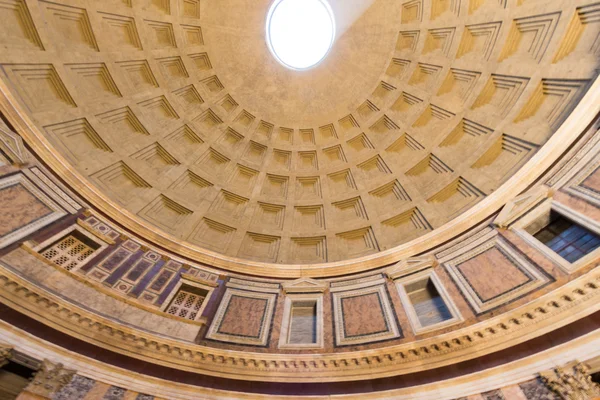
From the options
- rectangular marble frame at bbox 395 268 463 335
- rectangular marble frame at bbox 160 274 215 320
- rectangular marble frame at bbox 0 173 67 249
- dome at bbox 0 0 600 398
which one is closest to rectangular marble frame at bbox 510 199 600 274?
dome at bbox 0 0 600 398

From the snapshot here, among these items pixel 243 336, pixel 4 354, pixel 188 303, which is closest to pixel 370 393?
A: pixel 243 336

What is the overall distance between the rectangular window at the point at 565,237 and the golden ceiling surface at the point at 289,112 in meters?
2.14

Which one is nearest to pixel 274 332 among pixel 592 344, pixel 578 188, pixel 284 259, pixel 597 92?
pixel 284 259

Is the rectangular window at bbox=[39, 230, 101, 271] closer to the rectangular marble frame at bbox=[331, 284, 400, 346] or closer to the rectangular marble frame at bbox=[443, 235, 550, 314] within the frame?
the rectangular marble frame at bbox=[331, 284, 400, 346]

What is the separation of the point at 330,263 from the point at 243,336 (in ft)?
18.6

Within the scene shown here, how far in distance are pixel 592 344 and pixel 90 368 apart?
12534 millimetres

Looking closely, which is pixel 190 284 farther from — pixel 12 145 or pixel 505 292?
pixel 505 292

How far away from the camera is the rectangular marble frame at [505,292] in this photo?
9812mm

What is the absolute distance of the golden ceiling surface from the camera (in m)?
13.8

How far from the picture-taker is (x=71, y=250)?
40.2 ft

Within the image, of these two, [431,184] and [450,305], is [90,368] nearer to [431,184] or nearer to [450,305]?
[450,305]

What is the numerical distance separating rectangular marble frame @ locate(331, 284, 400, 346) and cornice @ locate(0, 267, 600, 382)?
111cm

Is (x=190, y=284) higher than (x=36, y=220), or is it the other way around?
(x=190, y=284)

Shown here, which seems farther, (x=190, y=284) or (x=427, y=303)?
(x=190, y=284)
